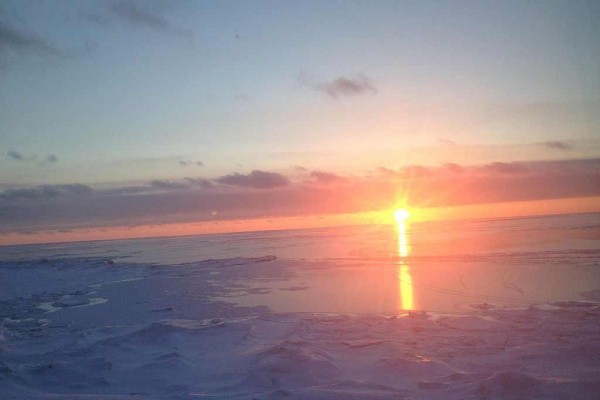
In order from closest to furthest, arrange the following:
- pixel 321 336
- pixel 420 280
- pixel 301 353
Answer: pixel 301 353, pixel 321 336, pixel 420 280

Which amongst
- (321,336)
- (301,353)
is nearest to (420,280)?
(321,336)

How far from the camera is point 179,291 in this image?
1599 cm

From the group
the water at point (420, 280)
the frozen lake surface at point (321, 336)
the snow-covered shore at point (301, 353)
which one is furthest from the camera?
the water at point (420, 280)

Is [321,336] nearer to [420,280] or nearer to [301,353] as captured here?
[301,353]

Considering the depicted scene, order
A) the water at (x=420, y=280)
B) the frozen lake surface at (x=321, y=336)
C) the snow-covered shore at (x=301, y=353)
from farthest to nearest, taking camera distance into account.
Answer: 1. the water at (x=420, y=280)
2. the frozen lake surface at (x=321, y=336)
3. the snow-covered shore at (x=301, y=353)

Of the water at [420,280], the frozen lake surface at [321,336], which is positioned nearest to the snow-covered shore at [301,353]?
the frozen lake surface at [321,336]

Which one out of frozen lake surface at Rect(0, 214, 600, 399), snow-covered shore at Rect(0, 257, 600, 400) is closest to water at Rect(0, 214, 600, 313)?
frozen lake surface at Rect(0, 214, 600, 399)

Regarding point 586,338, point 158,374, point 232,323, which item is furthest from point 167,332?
point 586,338

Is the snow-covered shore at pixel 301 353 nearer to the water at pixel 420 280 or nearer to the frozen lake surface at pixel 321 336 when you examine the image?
the frozen lake surface at pixel 321 336

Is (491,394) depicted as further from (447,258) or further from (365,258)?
(365,258)

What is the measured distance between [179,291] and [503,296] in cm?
966

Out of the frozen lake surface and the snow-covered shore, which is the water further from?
the snow-covered shore

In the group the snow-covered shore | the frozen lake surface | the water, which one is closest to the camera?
the snow-covered shore

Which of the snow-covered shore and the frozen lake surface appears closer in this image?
the snow-covered shore
